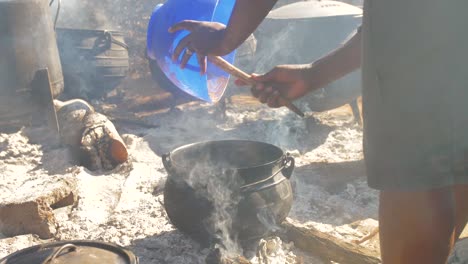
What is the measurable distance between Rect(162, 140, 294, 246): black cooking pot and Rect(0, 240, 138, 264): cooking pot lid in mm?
697

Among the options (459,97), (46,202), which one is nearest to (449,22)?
(459,97)

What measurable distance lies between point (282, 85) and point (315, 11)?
324 centimetres

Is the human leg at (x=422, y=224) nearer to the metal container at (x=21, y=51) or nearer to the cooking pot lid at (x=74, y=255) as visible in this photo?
the cooking pot lid at (x=74, y=255)

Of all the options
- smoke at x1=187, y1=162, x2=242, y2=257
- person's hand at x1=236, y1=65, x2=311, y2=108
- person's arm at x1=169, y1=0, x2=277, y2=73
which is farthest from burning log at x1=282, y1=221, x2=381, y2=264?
person's arm at x1=169, y1=0, x2=277, y2=73

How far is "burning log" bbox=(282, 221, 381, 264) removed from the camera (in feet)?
8.08

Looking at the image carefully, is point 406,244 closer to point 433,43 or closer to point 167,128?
point 433,43

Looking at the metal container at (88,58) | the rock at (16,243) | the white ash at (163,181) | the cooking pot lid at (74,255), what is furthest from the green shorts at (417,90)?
the metal container at (88,58)

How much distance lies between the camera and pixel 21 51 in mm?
4801

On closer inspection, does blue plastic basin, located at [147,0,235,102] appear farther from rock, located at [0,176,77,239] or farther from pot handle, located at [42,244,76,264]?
rock, located at [0,176,77,239]

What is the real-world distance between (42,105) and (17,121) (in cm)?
60

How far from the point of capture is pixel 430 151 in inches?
53.3

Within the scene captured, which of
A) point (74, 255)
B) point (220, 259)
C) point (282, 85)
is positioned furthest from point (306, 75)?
point (74, 255)

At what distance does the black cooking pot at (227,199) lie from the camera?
8.18 feet

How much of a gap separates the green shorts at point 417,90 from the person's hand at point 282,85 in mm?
724
